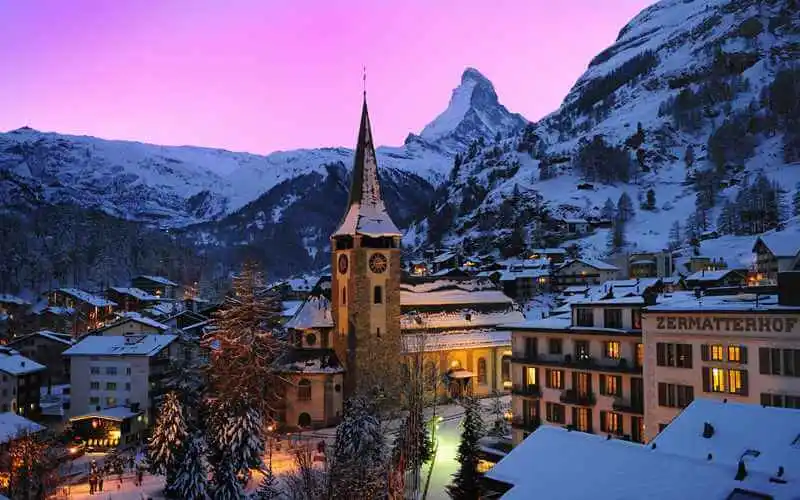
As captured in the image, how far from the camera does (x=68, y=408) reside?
230 feet

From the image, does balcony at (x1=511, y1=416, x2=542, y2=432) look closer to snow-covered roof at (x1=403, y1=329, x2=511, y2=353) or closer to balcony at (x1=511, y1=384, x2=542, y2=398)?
balcony at (x1=511, y1=384, x2=542, y2=398)

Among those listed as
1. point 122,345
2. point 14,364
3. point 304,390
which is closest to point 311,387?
point 304,390

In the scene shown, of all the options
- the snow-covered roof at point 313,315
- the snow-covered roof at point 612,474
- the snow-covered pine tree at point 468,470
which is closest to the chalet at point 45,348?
the snow-covered roof at point 313,315

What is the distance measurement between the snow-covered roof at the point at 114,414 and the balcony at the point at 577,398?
133 feet

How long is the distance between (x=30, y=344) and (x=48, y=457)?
53637 mm

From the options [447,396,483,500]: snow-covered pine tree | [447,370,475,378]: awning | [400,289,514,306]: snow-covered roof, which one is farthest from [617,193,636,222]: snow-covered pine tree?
[447,396,483,500]: snow-covered pine tree

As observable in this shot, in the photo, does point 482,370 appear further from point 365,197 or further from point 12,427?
point 12,427

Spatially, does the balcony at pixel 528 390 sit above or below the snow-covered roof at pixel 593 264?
below

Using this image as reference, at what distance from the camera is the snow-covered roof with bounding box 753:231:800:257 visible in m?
100


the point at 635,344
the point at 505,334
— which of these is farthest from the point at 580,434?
the point at 505,334

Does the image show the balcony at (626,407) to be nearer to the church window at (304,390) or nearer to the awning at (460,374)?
the church window at (304,390)

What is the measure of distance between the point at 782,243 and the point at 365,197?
71574 mm

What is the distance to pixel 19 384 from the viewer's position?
68.4 meters

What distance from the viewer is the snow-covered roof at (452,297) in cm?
7441
